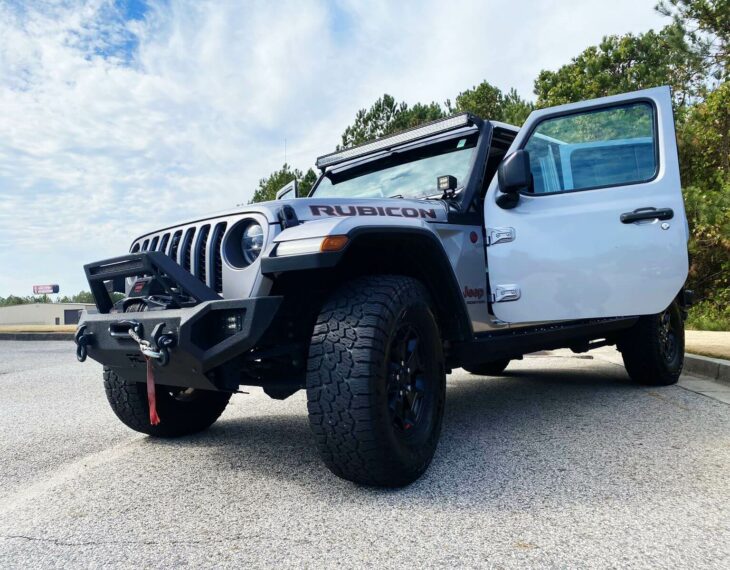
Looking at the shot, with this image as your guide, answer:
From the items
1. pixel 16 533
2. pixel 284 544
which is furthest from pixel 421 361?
pixel 16 533

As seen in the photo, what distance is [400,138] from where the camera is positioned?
4215 millimetres

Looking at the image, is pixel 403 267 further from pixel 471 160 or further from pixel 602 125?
pixel 602 125

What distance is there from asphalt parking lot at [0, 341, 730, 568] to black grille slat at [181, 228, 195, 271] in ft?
3.54

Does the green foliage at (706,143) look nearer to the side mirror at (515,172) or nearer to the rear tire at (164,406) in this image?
the side mirror at (515,172)

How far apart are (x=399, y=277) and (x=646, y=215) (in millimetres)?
1655

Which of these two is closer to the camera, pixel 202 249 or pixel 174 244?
pixel 202 249

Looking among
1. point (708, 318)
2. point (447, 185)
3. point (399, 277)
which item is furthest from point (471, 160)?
point (708, 318)

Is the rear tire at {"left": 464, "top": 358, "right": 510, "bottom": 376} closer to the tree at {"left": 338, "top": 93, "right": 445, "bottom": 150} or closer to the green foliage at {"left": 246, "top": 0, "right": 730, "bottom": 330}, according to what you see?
the green foliage at {"left": 246, "top": 0, "right": 730, "bottom": 330}

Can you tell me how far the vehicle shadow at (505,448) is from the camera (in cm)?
264

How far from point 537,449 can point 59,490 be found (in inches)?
96.8

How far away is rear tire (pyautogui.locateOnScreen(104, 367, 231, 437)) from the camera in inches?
142

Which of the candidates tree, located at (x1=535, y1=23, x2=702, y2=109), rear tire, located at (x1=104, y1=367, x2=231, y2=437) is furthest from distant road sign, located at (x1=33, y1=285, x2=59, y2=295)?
rear tire, located at (x1=104, y1=367, x2=231, y2=437)

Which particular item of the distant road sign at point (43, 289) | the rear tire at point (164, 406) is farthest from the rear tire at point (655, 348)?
the distant road sign at point (43, 289)

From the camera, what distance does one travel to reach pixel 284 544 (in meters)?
2.11
